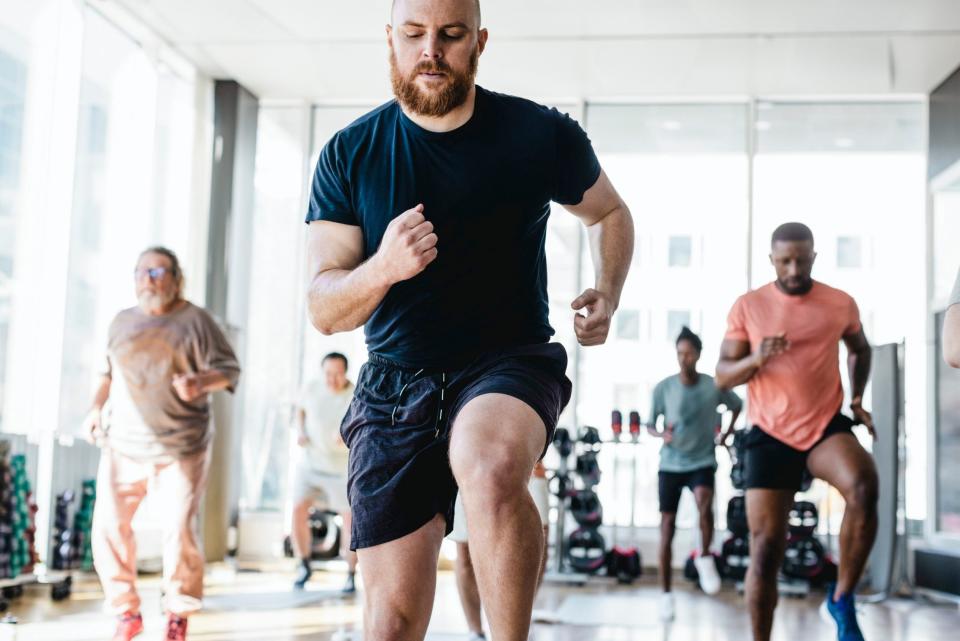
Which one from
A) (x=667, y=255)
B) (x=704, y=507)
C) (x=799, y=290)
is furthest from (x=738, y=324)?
(x=667, y=255)

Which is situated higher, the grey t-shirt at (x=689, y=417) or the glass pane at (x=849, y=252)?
the glass pane at (x=849, y=252)

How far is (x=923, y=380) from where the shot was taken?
8.39m

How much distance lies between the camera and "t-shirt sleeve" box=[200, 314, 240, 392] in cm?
459

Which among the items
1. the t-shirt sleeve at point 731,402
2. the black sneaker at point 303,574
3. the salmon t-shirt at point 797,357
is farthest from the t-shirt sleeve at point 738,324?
the black sneaker at point 303,574

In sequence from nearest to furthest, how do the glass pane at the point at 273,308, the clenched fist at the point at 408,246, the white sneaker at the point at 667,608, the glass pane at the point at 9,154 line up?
1. the clenched fist at the point at 408,246
2. the white sneaker at the point at 667,608
3. the glass pane at the point at 9,154
4. the glass pane at the point at 273,308

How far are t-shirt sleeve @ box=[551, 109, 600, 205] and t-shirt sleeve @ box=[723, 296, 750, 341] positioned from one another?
1987 millimetres

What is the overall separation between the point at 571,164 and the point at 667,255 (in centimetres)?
678

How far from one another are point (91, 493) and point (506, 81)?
13.7ft

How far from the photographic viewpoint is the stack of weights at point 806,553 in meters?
7.68

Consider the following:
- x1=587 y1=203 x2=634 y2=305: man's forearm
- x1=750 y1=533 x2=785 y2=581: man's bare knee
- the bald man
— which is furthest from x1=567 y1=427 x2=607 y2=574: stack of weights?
the bald man

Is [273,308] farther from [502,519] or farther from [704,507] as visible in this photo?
[502,519]

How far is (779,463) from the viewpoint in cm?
387

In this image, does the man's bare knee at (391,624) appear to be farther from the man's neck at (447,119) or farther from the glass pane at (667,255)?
the glass pane at (667,255)

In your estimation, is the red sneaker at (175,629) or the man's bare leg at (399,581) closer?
the man's bare leg at (399,581)
